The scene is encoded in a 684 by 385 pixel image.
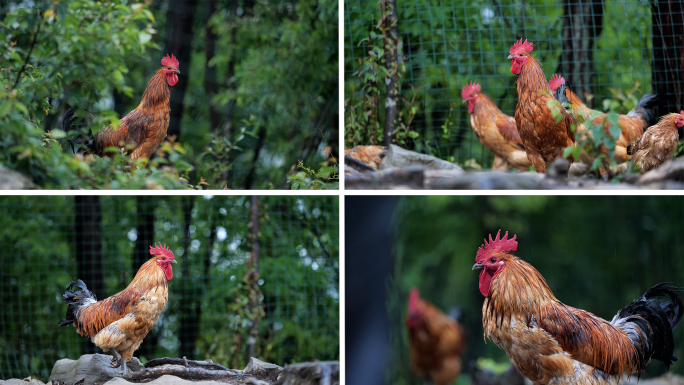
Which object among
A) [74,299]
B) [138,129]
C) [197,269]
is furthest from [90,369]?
[197,269]

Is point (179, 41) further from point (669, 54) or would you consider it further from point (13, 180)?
point (669, 54)

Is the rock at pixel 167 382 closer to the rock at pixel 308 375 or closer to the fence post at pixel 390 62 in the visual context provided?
the rock at pixel 308 375

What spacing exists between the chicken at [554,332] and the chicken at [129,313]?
1545mm

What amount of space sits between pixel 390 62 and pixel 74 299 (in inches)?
87.3

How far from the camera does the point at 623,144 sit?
2.41 metres

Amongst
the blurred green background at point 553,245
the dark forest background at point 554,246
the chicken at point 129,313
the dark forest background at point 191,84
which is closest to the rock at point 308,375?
the chicken at point 129,313

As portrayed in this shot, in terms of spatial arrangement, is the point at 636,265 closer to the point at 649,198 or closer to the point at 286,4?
the point at 649,198

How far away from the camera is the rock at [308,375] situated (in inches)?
97.5

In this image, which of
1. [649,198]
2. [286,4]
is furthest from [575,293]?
Answer: [286,4]

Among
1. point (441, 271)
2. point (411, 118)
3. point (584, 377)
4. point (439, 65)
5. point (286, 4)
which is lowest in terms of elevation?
point (584, 377)

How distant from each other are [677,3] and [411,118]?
6.07 ft

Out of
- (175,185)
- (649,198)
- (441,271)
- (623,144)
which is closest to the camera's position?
(175,185)

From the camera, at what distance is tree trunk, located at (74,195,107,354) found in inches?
149

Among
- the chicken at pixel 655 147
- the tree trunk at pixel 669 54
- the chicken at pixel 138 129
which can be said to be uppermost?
the tree trunk at pixel 669 54
